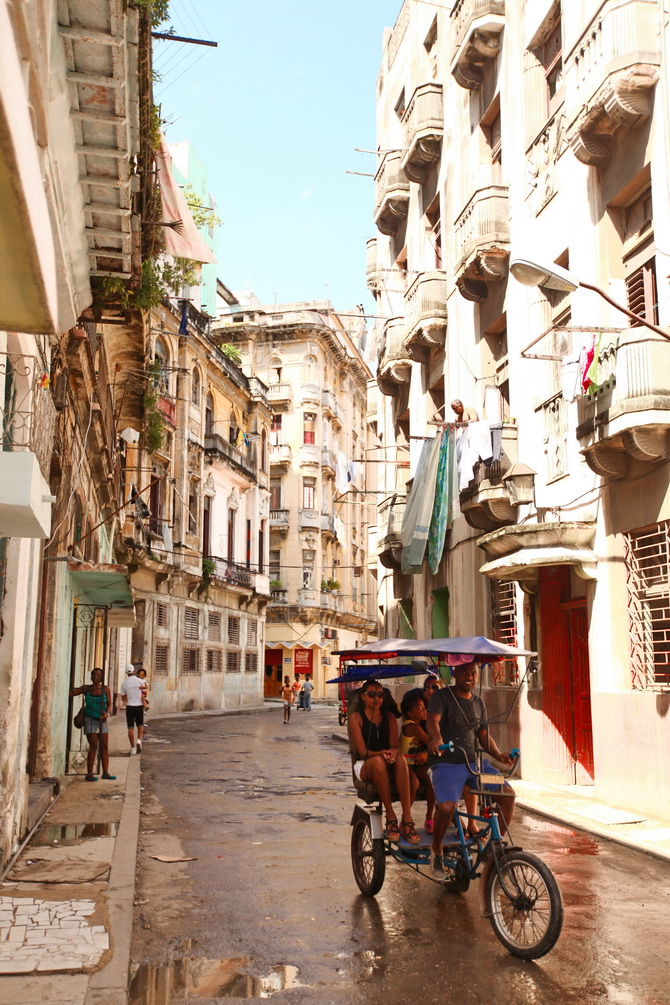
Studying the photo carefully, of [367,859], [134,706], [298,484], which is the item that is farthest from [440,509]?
[298,484]

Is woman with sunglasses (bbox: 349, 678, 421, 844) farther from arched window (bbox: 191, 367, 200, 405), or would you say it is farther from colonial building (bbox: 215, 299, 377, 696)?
colonial building (bbox: 215, 299, 377, 696)

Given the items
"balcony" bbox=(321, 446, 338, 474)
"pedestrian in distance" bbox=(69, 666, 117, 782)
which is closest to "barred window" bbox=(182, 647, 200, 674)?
"balcony" bbox=(321, 446, 338, 474)

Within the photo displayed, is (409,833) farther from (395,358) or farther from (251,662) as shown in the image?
(251,662)

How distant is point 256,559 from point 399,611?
26.5m

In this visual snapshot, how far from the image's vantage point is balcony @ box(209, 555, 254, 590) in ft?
153

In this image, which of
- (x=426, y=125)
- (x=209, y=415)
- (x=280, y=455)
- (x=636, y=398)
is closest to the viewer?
(x=636, y=398)

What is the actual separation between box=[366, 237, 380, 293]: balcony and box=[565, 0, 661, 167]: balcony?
1688 cm

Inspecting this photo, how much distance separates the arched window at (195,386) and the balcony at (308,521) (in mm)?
18269

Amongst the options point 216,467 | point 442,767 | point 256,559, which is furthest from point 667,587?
point 256,559

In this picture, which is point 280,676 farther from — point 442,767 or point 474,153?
point 442,767

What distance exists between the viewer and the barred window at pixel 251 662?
51.1m

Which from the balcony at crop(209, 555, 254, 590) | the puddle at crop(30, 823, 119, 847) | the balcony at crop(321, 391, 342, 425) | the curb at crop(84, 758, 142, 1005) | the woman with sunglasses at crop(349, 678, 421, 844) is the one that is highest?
the balcony at crop(321, 391, 342, 425)

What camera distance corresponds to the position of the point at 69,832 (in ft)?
33.2

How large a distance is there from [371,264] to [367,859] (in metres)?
25.3
